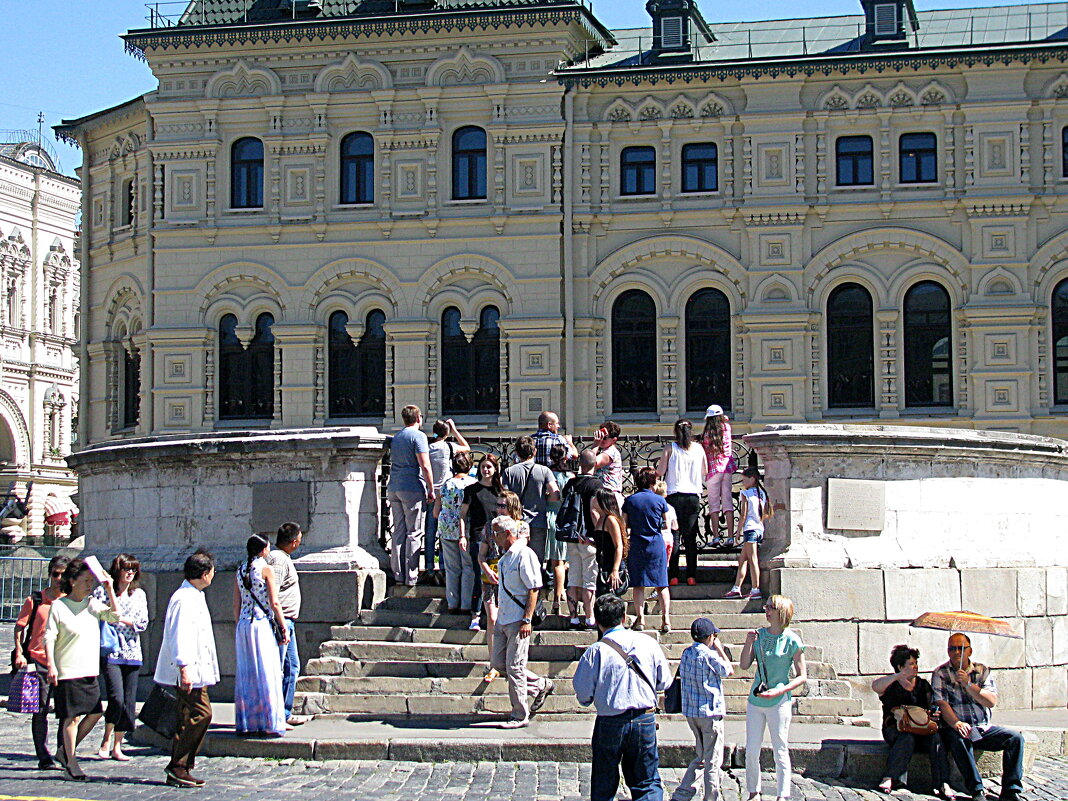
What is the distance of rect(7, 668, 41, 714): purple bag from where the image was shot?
12719 mm

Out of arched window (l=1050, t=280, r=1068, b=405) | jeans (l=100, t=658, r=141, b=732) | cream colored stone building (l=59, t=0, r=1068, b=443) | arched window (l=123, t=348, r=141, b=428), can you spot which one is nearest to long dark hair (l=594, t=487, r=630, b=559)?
jeans (l=100, t=658, r=141, b=732)

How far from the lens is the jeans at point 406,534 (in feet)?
51.4

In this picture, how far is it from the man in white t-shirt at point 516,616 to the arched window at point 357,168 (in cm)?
2366

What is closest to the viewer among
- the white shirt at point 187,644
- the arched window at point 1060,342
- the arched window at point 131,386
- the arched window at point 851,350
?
the white shirt at point 187,644

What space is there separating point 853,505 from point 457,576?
13.4ft

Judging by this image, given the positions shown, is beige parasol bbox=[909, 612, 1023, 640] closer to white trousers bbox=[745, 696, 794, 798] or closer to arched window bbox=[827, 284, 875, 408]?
white trousers bbox=[745, 696, 794, 798]

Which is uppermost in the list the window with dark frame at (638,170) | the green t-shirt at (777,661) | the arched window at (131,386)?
the window with dark frame at (638,170)

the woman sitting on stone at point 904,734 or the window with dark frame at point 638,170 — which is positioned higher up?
the window with dark frame at point 638,170

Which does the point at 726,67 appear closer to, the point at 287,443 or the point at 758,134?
the point at 758,134

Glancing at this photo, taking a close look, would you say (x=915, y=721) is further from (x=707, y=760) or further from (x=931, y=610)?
(x=931, y=610)

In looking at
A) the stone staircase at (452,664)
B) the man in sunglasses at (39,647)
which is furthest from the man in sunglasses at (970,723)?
the man in sunglasses at (39,647)

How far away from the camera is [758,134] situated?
114 ft

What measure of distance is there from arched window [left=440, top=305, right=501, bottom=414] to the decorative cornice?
5.99 meters

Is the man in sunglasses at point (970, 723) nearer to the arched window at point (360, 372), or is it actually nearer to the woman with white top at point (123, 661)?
the woman with white top at point (123, 661)
